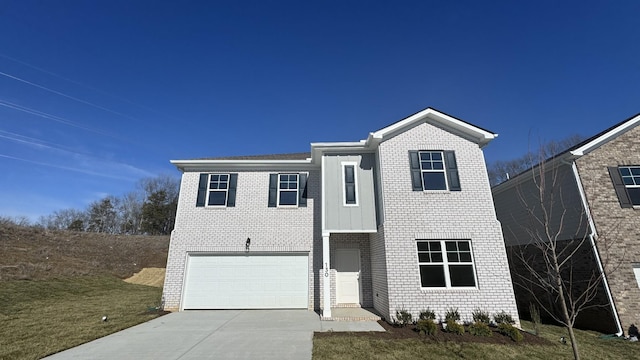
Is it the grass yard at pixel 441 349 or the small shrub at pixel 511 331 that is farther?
the small shrub at pixel 511 331

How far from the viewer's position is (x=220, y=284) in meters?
10.9

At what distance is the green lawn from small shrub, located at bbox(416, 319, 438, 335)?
881cm

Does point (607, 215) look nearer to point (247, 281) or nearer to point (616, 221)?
point (616, 221)

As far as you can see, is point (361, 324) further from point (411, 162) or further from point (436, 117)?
point (436, 117)

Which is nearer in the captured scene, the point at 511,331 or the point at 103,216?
the point at 511,331

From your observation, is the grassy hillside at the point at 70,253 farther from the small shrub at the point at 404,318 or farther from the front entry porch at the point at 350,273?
the small shrub at the point at 404,318

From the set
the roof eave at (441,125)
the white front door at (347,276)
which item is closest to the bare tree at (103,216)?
the white front door at (347,276)

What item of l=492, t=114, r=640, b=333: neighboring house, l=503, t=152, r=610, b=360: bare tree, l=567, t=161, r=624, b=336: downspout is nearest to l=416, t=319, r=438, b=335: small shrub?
l=503, t=152, r=610, b=360: bare tree

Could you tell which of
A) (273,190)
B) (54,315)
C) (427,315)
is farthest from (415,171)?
(54,315)

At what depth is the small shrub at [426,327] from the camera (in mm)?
7302

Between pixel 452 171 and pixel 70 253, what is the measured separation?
30.5m

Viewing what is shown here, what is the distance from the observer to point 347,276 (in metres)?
11.0

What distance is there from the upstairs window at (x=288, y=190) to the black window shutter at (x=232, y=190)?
1548 mm

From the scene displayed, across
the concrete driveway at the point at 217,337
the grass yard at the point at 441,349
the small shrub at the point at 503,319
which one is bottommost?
the grass yard at the point at 441,349
